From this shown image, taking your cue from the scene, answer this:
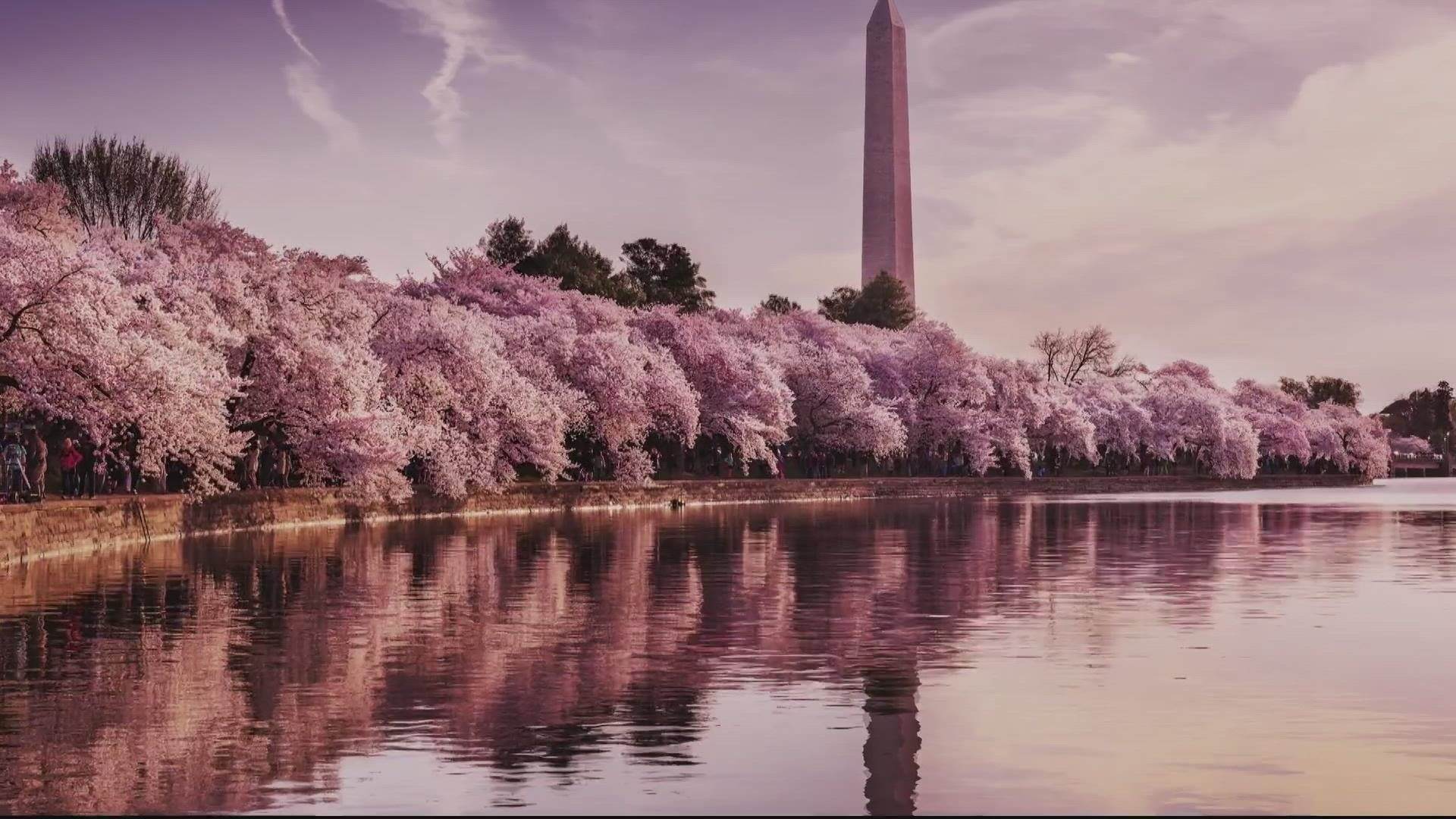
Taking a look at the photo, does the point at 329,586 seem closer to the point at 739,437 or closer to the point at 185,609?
the point at 185,609

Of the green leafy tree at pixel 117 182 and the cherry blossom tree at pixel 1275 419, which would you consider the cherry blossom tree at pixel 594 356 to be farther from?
the cherry blossom tree at pixel 1275 419

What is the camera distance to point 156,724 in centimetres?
1644

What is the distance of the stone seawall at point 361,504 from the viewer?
4138 cm

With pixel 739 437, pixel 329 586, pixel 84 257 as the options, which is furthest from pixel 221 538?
pixel 739 437

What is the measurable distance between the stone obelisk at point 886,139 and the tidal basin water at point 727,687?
289 feet

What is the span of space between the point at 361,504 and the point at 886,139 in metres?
69.9

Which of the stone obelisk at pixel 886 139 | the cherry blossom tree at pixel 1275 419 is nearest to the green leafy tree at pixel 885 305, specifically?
the stone obelisk at pixel 886 139

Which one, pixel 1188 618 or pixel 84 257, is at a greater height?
pixel 84 257

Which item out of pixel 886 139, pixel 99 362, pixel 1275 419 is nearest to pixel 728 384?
pixel 886 139

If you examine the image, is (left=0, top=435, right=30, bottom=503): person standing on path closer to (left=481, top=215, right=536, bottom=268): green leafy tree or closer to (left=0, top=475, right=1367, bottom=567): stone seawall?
(left=0, top=475, right=1367, bottom=567): stone seawall

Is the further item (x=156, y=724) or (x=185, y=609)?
(x=185, y=609)

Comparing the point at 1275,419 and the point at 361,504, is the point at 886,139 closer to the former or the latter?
the point at 1275,419

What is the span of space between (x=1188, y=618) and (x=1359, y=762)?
1179 centimetres

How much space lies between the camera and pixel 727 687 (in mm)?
18891
